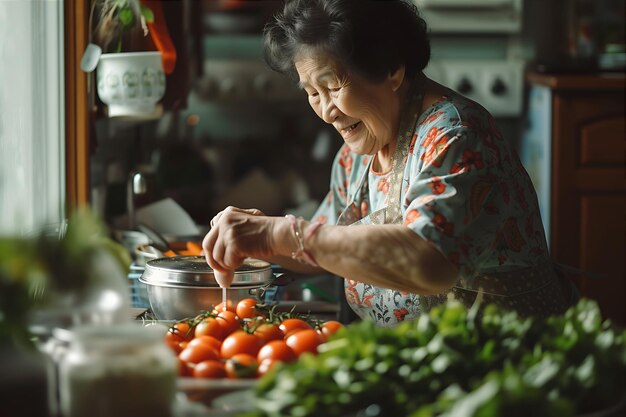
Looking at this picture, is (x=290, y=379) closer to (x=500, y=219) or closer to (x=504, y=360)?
(x=504, y=360)

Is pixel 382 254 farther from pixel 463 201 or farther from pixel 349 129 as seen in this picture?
pixel 349 129

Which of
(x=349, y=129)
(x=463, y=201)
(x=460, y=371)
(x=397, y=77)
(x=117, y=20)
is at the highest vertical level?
(x=117, y=20)

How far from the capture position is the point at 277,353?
126 centimetres

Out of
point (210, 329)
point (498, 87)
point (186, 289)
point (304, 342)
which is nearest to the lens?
point (304, 342)

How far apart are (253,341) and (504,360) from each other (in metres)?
0.42

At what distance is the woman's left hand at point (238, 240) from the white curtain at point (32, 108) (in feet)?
1.20

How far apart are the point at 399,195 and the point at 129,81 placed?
2.72 feet

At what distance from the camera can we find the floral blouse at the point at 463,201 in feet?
5.15

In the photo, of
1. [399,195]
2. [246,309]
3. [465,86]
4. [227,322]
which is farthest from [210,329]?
[465,86]

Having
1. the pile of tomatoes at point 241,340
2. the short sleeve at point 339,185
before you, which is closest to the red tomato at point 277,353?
the pile of tomatoes at point 241,340

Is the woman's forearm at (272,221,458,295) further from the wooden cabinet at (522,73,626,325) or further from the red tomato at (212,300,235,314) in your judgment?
the wooden cabinet at (522,73,626,325)

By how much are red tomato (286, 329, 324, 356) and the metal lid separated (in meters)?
0.43

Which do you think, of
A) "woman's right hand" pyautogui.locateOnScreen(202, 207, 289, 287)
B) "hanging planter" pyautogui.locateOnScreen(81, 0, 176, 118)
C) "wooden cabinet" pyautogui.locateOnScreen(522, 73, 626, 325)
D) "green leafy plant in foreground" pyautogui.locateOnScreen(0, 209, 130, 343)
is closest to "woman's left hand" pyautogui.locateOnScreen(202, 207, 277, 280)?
"woman's right hand" pyautogui.locateOnScreen(202, 207, 289, 287)

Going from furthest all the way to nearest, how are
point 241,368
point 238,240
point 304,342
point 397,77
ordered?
point 397,77
point 238,240
point 304,342
point 241,368
